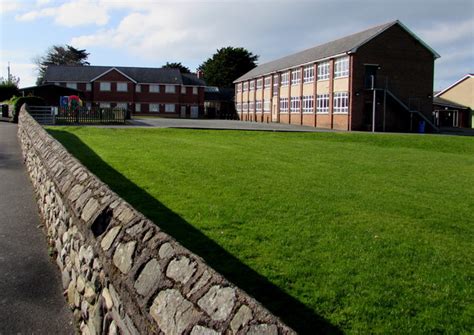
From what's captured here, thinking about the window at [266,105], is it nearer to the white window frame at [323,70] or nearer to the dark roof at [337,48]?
the dark roof at [337,48]

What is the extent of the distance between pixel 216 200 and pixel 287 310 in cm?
475

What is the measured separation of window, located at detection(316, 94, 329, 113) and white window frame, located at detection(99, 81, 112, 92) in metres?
38.4

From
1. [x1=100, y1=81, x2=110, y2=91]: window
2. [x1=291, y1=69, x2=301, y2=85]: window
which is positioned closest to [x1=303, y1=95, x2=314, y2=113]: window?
[x1=291, y1=69, x2=301, y2=85]: window

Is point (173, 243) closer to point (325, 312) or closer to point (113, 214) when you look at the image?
point (113, 214)

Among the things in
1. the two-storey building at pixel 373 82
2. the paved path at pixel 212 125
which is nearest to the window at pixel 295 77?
the two-storey building at pixel 373 82

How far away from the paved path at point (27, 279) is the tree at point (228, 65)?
304 feet

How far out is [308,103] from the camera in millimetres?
53781

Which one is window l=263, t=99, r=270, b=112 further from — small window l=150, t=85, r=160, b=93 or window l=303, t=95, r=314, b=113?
small window l=150, t=85, r=160, b=93

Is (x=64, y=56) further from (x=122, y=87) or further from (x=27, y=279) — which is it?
(x=27, y=279)

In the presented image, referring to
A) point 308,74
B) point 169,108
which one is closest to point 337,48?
point 308,74

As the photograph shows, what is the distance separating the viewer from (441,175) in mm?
14562

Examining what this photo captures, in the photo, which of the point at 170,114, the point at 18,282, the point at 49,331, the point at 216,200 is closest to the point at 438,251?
the point at 216,200

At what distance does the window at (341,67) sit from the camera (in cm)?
4644

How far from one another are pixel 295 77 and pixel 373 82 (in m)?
13.8
